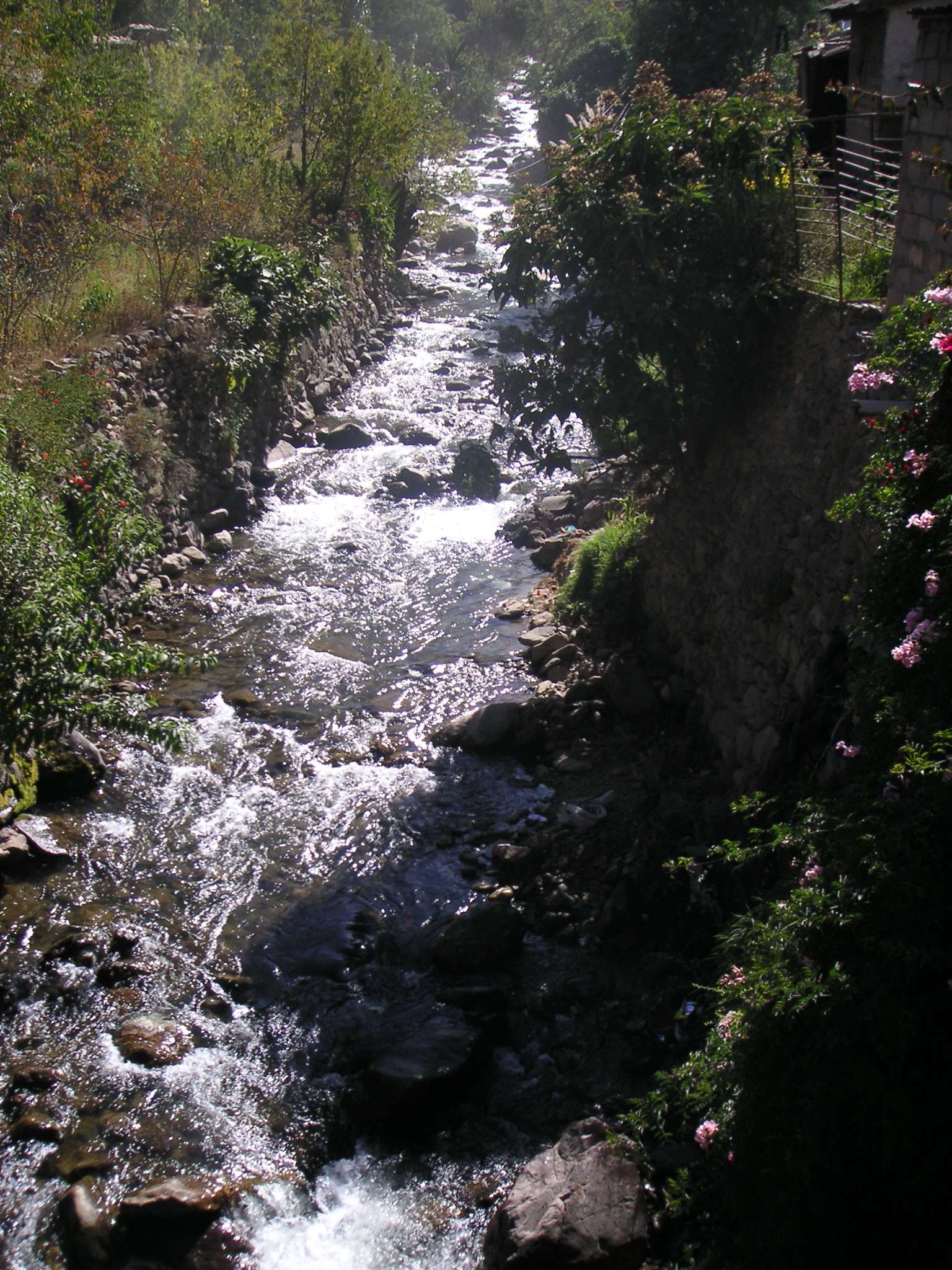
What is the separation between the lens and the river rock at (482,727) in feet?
30.4

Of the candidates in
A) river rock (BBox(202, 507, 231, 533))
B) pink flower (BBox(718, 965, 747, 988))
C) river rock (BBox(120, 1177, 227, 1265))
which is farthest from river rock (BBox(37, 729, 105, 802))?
pink flower (BBox(718, 965, 747, 988))

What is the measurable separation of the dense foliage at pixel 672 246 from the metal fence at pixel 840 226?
182mm

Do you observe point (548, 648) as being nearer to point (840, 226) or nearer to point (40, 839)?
point (840, 226)

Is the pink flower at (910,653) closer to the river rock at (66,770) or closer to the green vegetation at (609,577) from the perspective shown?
the green vegetation at (609,577)

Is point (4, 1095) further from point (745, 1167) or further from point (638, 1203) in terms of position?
point (745, 1167)

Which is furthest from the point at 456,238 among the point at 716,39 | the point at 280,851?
the point at 280,851

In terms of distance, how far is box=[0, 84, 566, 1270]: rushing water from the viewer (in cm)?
515

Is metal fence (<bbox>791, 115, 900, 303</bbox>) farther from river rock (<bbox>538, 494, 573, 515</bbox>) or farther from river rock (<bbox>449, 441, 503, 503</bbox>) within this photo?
river rock (<bbox>449, 441, 503, 503</bbox>)

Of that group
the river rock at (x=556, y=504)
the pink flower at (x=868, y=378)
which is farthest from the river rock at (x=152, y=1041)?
the river rock at (x=556, y=504)

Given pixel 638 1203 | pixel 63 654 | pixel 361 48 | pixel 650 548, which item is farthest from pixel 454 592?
pixel 361 48

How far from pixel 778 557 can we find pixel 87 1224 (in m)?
6.25

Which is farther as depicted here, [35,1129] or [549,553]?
[549,553]

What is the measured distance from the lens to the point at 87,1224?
480 centimetres

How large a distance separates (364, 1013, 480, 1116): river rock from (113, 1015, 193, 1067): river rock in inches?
49.5
